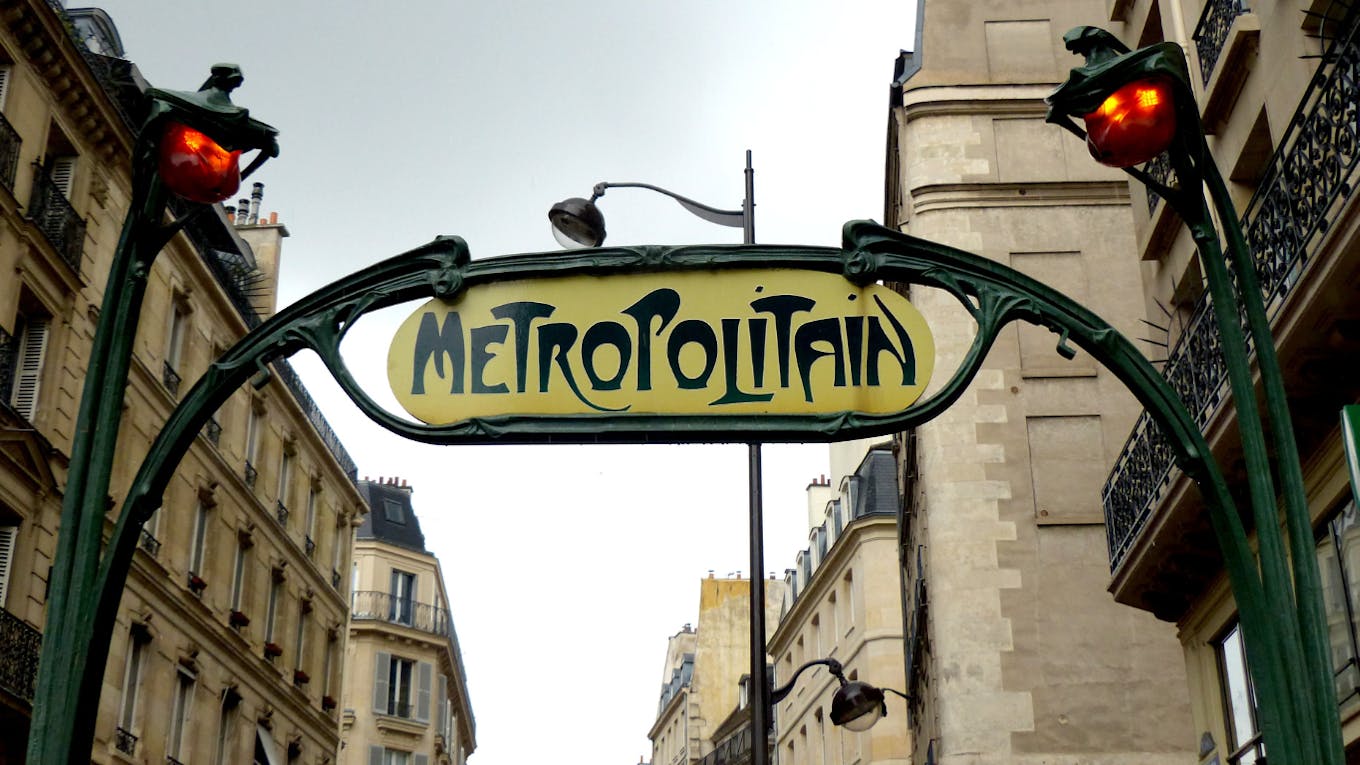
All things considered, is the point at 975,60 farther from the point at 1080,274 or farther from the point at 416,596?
the point at 416,596

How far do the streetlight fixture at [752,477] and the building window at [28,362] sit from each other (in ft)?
33.5

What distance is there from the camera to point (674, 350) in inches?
197

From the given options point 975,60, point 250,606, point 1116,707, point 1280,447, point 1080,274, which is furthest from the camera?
point 250,606

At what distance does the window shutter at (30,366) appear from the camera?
22484 mm

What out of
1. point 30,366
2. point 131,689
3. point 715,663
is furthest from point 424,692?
point 30,366

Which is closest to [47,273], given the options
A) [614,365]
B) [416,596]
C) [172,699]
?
[172,699]

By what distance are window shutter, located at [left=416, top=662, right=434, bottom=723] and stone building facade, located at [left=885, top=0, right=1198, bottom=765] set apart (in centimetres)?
3607

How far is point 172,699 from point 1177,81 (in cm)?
2627

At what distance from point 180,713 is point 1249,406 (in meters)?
26.9

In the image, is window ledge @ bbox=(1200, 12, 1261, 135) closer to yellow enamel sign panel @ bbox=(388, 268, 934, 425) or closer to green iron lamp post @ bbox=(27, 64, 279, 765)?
yellow enamel sign panel @ bbox=(388, 268, 934, 425)

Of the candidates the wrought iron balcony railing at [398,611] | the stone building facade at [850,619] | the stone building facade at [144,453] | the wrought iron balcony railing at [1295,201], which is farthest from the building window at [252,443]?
the wrought iron balcony railing at [398,611]

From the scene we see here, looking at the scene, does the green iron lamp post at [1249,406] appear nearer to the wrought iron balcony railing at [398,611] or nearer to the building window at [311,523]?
the building window at [311,523]

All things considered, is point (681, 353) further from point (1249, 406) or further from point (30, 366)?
point (30, 366)

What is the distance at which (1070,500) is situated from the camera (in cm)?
2375
